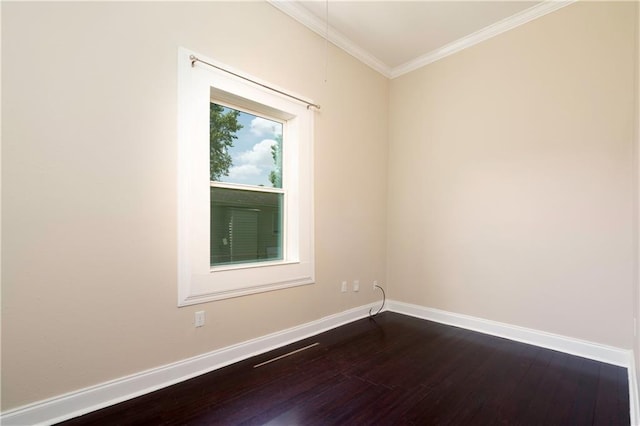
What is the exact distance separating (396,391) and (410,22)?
10.9 feet

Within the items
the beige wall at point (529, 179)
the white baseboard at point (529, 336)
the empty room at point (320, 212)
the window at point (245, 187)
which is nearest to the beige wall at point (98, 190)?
the empty room at point (320, 212)

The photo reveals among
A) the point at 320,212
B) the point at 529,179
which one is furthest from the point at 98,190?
the point at 529,179

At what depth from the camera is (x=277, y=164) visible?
114 inches

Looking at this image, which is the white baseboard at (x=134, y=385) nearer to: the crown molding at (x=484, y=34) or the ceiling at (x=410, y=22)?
the ceiling at (x=410, y=22)

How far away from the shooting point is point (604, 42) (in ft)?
8.13

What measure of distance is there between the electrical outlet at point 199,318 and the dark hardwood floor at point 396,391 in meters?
0.37

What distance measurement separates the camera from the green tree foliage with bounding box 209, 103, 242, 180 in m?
2.43

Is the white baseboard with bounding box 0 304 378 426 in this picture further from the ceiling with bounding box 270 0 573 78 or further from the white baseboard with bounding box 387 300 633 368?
the ceiling with bounding box 270 0 573 78

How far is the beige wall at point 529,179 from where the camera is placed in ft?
7.95

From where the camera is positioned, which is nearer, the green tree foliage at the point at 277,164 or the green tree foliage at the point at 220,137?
the green tree foliage at the point at 220,137

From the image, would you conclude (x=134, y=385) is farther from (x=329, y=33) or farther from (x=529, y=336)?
(x=329, y=33)

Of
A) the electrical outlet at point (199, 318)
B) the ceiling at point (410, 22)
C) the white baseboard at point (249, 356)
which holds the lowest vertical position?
the white baseboard at point (249, 356)

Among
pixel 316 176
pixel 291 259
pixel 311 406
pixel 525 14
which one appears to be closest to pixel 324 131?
pixel 316 176

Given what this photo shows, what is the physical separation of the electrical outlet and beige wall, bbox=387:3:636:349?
248cm
